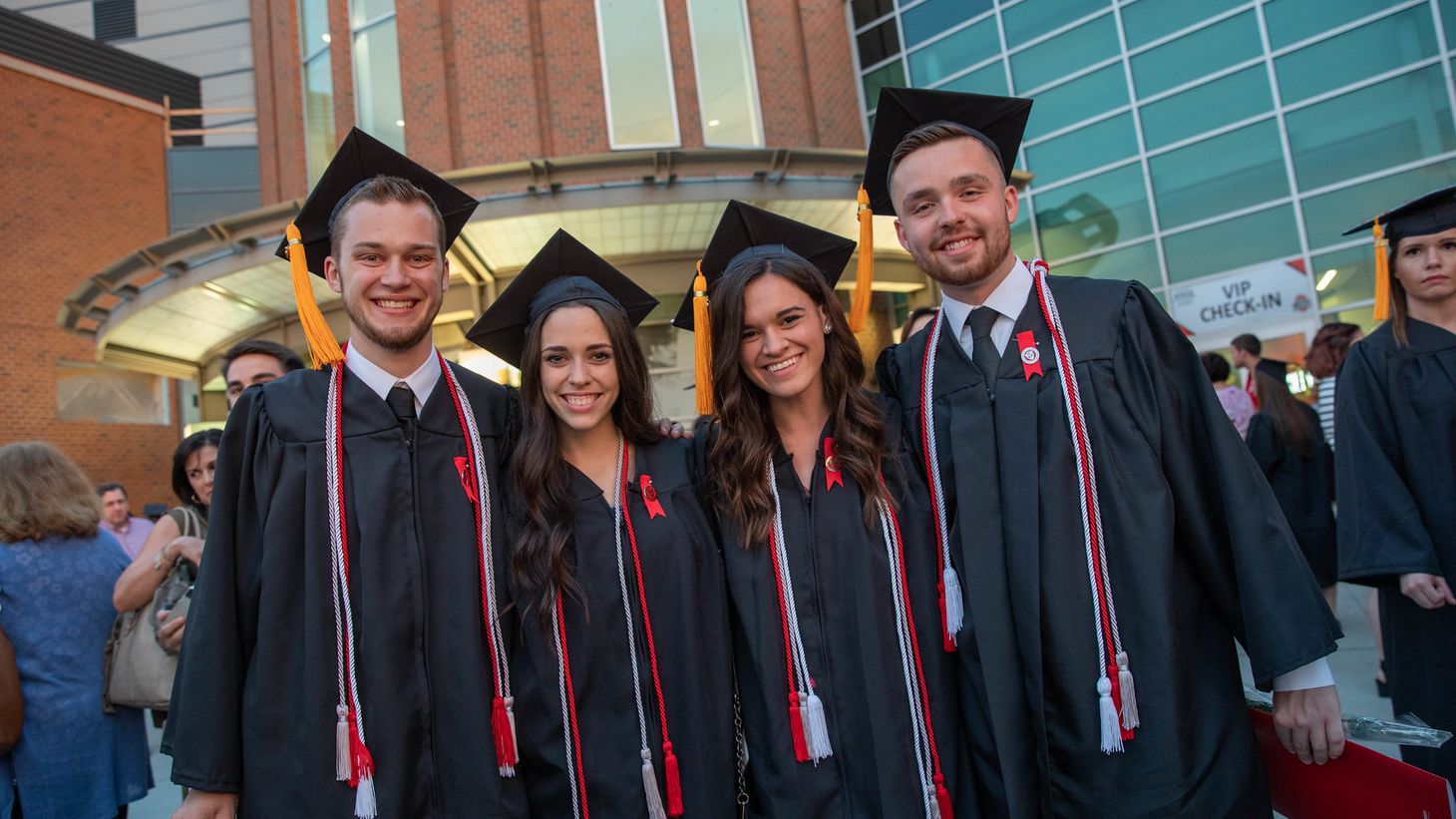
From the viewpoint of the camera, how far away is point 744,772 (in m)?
2.12

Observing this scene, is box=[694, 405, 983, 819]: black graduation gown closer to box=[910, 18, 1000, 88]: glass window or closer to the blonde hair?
the blonde hair

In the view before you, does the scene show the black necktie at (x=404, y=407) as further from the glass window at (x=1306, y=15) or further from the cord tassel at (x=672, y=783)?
the glass window at (x=1306, y=15)

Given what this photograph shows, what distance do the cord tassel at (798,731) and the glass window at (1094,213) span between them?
10963 mm

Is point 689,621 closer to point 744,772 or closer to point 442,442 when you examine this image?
point 744,772

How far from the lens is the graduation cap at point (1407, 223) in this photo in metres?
2.74

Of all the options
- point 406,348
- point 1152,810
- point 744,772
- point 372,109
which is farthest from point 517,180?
point 1152,810

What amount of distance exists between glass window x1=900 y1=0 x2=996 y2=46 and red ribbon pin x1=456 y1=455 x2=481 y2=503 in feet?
40.4

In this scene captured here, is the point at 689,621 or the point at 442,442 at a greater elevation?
the point at 442,442

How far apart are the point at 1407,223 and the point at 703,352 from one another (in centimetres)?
253

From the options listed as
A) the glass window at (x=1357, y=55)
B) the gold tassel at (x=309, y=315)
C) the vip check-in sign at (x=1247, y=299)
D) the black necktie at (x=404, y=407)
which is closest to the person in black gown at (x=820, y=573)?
the black necktie at (x=404, y=407)

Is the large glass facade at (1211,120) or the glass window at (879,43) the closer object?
the large glass facade at (1211,120)

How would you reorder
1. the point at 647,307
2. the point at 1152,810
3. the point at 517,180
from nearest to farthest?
the point at 1152,810 < the point at 647,307 < the point at 517,180

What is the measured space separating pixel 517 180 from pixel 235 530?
7.74m

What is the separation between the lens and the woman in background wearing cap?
16.3 feet
